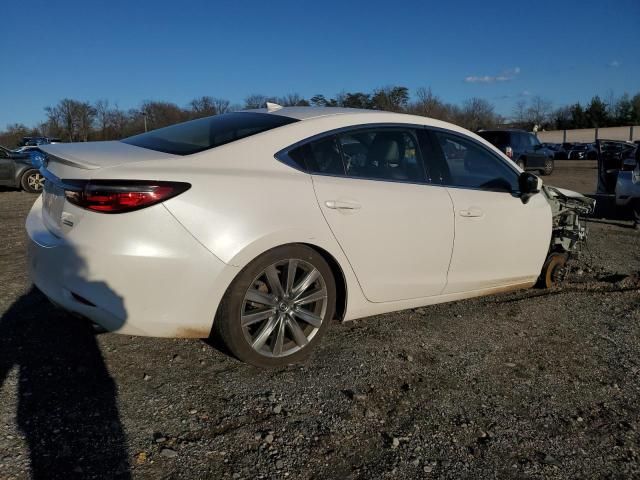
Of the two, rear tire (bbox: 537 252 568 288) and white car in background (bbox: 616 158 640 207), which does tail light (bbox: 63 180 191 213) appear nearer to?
rear tire (bbox: 537 252 568 288)

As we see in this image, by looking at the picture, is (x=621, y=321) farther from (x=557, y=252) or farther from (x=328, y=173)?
(x=328, y=173)

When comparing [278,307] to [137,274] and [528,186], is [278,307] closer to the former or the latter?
[137,274]

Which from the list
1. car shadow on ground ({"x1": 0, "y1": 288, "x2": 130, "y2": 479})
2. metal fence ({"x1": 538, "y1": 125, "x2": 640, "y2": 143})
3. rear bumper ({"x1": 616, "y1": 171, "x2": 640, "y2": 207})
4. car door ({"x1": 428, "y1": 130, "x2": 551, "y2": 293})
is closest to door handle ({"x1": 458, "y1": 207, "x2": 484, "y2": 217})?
car door ({"x1": 428, "y1": 130, "x2": 551, "y2": 293})

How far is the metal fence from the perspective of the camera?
65631mm

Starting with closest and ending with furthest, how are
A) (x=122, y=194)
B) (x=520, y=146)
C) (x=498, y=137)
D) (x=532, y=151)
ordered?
(x=122, y=194), (x=498, y=137), (x=520, y=146), (x=532, y=151)

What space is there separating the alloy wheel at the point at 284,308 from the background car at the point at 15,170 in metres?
13.2

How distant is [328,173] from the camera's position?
3.30 metres

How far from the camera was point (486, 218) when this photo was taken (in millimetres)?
3973

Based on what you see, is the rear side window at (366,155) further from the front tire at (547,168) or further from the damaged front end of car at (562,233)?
the front tire at (547,168)

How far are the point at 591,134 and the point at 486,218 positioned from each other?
78358 millimetres

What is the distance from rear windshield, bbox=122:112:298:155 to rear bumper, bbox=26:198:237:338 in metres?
0.61

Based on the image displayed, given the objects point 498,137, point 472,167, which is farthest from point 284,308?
point 498,137

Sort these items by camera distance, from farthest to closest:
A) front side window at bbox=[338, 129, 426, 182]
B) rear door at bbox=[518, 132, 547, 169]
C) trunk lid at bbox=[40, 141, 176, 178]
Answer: rear door at bbox=[518, 132, 547, 169], front side window at bbox=[338, 129, 426, 182], trunk lid at bbox=[40, 141, 176, 178]

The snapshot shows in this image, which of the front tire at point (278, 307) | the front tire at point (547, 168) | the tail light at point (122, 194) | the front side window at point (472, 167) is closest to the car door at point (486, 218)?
the front side window at point (472, 167)
